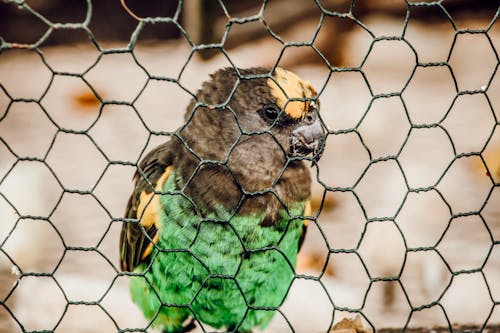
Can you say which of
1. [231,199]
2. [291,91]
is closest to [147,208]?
[231,199]

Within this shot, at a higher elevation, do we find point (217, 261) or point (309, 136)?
point (309, 136)

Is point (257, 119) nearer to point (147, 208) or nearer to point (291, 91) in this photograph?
point (291, 91)

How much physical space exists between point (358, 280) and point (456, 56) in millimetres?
2349

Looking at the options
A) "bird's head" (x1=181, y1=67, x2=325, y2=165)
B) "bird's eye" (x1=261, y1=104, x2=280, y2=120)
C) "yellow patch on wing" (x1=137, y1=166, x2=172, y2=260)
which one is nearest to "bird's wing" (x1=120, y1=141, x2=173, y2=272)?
"yellow patch on wing" (x1=137, y1=166, x2=172, y2=260)

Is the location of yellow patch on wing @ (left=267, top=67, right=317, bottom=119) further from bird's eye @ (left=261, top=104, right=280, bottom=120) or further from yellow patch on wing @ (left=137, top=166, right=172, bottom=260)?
yellow patch on wing @ (left=137, top=166, right=172, bottom=260)

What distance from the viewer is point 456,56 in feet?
15.2

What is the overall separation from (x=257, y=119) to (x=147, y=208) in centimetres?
39

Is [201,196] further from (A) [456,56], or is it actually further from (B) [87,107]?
(A) [456,56]

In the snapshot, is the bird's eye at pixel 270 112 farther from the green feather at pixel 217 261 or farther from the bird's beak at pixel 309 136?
the green feather at pixel 217 261

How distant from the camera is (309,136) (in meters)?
1.81

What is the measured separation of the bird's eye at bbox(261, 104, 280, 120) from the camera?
185 centimetres

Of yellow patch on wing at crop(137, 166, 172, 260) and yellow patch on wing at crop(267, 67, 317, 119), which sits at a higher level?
yellow patch on wing at crop(267, 67, 317, 119)

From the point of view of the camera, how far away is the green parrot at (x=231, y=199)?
1819mm

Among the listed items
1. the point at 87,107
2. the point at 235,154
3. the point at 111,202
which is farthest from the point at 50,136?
the point at 235,154
